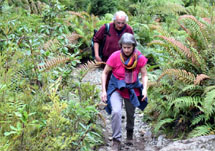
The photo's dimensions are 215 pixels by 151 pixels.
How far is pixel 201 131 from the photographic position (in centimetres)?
500

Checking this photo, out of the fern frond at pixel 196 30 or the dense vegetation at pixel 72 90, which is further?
the fern frond at pixel 196 30

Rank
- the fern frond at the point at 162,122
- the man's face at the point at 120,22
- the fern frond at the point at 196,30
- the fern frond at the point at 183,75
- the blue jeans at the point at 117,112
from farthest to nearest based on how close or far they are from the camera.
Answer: the fern frond at the point at 196,30 < the man's face at the point at 120,22 < the fern frond at the point at 183,75 < the fern frond at the point at 162,122 < the blue jeans at the point at 117,112

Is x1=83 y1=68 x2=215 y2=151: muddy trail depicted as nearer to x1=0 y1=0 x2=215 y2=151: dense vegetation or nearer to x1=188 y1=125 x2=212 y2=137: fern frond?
x1=0 y1=0 x2=215 y2=151: dense vegetation

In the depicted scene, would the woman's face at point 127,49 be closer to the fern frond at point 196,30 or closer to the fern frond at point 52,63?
the fern frond at point 52,63

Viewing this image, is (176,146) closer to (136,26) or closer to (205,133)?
(205,133)

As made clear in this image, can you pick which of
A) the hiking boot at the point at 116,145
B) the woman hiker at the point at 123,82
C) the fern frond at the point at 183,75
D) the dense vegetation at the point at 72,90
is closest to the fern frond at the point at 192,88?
the dense vegetation at the point at 72,90

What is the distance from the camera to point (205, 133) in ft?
16.1

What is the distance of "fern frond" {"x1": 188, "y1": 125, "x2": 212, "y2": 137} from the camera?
4.95 metres

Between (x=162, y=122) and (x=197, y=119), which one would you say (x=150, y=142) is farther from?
(x=197, y=119)

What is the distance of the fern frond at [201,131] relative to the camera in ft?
16.2

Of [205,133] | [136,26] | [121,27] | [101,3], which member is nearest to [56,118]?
[205,133]

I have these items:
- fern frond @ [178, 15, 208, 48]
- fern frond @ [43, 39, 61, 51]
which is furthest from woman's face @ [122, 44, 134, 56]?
fern frond @ [178, 15, 208, 48]

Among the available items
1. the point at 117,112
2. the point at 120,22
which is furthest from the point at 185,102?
the point at 120,22

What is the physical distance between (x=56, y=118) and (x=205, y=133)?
254cm
